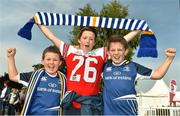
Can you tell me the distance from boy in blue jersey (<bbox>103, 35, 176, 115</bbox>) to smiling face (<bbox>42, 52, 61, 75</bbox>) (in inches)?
28.2

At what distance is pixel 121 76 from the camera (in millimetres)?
5578

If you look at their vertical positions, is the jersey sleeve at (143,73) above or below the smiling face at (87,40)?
below

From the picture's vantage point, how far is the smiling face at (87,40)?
5918 millimetres

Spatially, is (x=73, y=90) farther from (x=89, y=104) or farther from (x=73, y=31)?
(x=73, y=31)

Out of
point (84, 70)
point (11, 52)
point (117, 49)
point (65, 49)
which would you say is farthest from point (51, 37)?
point (117, 49)

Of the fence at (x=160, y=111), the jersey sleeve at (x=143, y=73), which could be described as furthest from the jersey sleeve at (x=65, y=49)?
the fence at (x=160, y=111)

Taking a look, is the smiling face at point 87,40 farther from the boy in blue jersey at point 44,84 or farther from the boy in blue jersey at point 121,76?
the boy in blue jersey at point 44,84

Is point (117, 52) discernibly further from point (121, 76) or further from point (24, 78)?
point (24, 78)

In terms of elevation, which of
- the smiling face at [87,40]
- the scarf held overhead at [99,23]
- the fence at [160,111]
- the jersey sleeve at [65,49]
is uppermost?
the scarf held overhead at [99,23]

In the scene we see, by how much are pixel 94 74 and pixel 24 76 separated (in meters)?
1.04

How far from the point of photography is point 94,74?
Result: 5746 millimetres

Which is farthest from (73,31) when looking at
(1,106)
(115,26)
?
(115,26)

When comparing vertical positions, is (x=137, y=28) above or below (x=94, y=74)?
above

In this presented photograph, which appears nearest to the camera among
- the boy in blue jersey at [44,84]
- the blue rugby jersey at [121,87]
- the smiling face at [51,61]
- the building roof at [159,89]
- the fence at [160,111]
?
the blue rugby jersey at [121,87]
